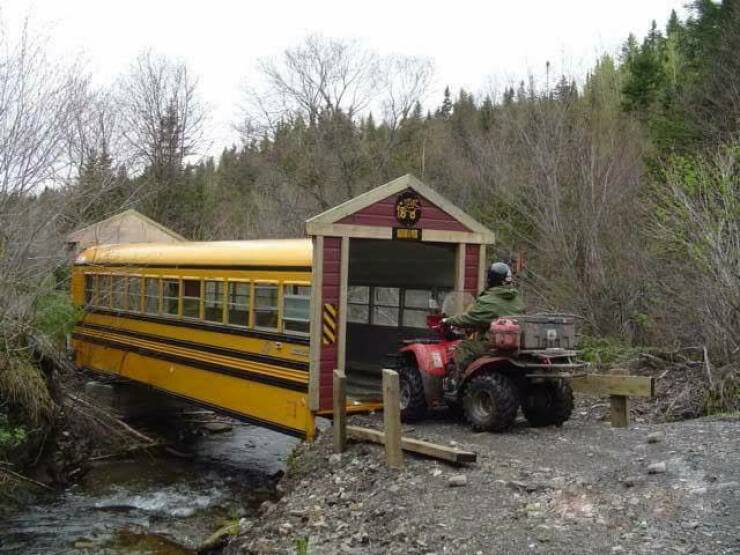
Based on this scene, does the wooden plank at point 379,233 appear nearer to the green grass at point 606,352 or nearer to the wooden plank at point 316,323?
the wooden plank at point 316,323

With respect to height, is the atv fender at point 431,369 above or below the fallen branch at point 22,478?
above

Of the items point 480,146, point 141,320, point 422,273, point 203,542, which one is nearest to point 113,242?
point 141,320

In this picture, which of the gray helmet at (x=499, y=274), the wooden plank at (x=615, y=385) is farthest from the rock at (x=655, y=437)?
the gray helmet at (x=499, y=274)

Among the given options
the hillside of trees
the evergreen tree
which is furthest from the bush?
the evergreen tree

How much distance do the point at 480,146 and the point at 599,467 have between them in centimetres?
1951

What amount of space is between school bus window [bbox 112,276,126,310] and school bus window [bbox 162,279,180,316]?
5.65ft

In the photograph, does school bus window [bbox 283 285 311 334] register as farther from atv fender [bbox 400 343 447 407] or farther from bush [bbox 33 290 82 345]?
bush [bbox 33 290 82 345]

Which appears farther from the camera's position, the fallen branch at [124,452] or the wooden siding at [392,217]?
the fallen branch at [124,452]

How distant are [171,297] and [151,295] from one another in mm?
821

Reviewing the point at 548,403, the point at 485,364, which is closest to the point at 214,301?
the point at 485,364

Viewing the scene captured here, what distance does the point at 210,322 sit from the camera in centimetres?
1258

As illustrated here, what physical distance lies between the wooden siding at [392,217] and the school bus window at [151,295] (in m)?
5.38

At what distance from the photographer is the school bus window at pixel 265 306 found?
11.0 meters

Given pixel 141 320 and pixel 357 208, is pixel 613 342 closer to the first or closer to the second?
pixel 357 208
